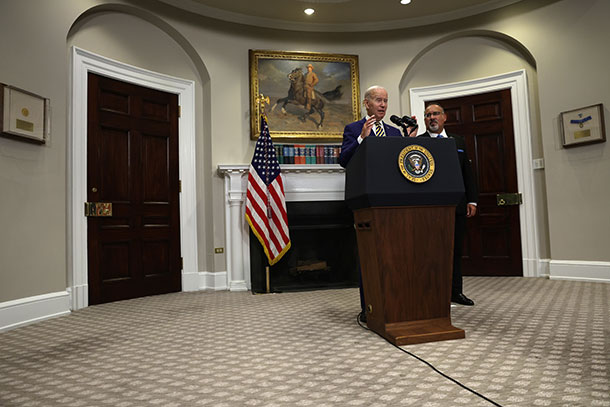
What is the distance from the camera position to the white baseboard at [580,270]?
182 inches

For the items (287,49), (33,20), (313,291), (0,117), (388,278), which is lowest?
(313,291)

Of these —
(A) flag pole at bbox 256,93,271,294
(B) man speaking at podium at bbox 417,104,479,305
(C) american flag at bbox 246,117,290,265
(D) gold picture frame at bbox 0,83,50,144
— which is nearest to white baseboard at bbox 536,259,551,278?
(B) man speaking at podium at bbox 417,104,479,305

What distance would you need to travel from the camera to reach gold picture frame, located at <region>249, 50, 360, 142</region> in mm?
5578

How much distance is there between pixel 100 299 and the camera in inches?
172

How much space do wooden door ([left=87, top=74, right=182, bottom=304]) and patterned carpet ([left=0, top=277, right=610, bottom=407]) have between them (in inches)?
36.0

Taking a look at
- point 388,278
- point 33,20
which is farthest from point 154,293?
point 388,278

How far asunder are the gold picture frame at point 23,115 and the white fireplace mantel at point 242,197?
75.4 inches

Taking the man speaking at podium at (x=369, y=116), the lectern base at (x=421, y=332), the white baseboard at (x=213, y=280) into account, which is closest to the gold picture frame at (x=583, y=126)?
the man speaking at podium at (x=369, y=116)

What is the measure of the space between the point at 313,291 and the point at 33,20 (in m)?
3.75

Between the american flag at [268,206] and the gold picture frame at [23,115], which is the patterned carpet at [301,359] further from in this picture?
the gold picture frame at [23,115]

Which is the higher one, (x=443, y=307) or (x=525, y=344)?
(x=443, y=307)

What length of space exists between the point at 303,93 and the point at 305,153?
885 millimetres

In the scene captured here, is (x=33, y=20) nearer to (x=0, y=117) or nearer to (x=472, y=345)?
(x=0, y=117)

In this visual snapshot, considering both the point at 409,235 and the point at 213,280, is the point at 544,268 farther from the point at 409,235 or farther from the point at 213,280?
the point at 213,280
